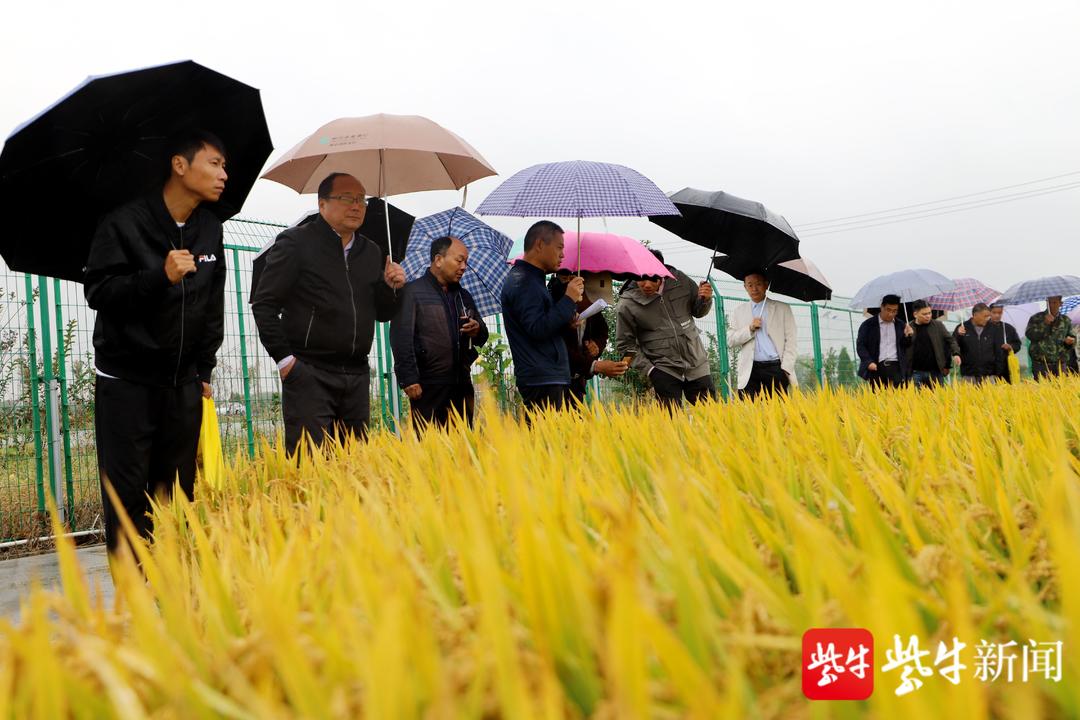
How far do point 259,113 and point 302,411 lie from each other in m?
1.34

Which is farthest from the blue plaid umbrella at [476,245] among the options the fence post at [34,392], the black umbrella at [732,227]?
the fence post at [34,392]

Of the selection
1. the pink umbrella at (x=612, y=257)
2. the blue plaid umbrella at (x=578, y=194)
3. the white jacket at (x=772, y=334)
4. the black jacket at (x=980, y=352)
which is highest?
the blue plaid umbrella at (x=578, y=194)

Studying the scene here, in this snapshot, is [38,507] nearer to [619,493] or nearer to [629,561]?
[619,493]

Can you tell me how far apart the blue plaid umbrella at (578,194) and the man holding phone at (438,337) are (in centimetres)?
70

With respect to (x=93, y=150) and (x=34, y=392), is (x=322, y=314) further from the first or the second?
(x=34, y=392)

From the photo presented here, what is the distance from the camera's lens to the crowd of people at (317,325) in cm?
302

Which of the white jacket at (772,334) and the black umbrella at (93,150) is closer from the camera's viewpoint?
the black umbrella at (93,150)

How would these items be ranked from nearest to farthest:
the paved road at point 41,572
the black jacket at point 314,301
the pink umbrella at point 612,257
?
1. the black jacket at point 314,301
2. the paved road at point 41,572
3. the pink umbrella at point 612,257

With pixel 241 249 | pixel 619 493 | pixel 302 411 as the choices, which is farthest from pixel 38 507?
pixel 619 493

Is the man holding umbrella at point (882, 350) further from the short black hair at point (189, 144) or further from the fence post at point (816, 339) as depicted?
the short black hair at point (189, 144)

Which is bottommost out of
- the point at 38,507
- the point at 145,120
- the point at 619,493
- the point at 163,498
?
the point at 38,507

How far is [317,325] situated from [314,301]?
4.6 inches

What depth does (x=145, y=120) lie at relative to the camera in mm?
3109

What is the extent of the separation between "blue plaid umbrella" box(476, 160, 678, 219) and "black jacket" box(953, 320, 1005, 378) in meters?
7.37
